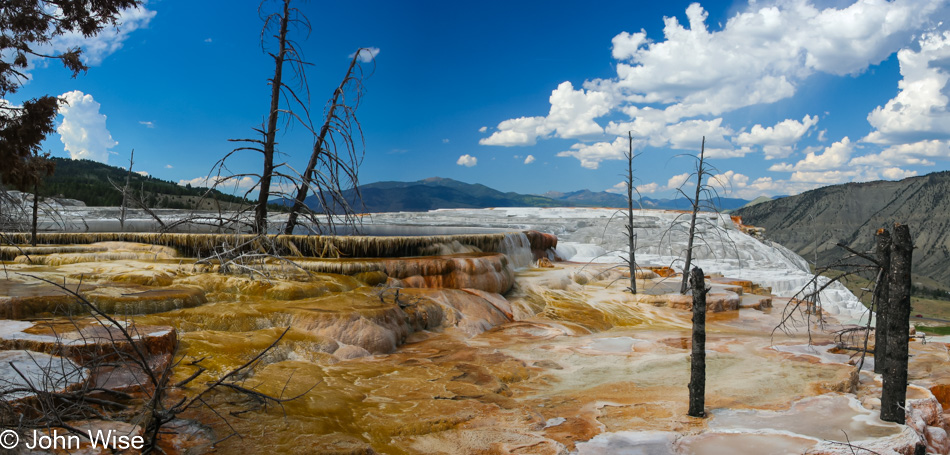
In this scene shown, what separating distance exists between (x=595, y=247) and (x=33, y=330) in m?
24.6

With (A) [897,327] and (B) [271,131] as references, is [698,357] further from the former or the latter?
(B) [271,131]

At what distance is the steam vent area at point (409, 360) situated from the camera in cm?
464

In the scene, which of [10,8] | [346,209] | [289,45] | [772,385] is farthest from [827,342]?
[10,8]

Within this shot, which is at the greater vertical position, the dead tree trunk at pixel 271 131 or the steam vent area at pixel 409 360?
the dead tree trunk at pixel 271 131

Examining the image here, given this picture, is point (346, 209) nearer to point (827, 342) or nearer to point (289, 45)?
point (289, 45)

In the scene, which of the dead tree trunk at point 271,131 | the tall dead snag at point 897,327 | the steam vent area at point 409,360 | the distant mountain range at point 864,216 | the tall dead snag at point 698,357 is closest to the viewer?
the steam vent area at point 409,360

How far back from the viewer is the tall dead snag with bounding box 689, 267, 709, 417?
5391mm

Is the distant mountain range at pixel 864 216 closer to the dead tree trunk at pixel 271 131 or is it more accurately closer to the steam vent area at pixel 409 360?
the steam vent area at pixel 409 360

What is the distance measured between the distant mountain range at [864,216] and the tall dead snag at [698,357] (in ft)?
315

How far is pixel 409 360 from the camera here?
7793mm

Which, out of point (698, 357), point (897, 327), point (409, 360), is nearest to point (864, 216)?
point (897, 327)

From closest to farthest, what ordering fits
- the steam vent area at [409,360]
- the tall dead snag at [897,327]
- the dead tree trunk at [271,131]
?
the steam vent area at [409,360] → the tall dead snag at [897,327] → the dead tree trunk at [271,131]

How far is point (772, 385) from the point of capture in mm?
6746

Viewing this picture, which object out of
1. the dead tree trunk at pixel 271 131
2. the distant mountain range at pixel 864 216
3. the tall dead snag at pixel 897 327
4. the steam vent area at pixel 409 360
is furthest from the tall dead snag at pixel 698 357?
the distant mountain range at pixel 864 216
